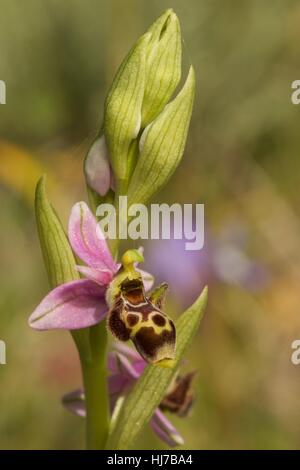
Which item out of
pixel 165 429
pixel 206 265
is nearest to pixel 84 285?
pixel 165 429

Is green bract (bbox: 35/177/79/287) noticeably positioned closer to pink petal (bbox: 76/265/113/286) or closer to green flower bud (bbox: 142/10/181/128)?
pink petal (bbox: 76/265/113/286)

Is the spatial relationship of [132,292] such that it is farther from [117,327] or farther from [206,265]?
[206,265]

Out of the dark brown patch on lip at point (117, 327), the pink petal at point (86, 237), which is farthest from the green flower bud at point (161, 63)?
the dark brown patch on lip at point (117, 327)

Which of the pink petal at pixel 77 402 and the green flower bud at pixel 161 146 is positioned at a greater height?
the green flower bud at pixel 161 146

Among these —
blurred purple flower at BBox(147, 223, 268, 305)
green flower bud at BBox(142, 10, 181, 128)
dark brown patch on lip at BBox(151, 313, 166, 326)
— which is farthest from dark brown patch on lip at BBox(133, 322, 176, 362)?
blurred purple flower at BBox(147, 223, 268, 305)

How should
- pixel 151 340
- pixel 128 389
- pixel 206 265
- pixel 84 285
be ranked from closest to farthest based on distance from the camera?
pixel 151 340 → pixel 84 285 → pixel 128 389 → pixel 206 265

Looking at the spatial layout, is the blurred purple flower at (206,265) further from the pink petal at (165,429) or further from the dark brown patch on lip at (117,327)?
the dark brown patch on lip at (117,327)

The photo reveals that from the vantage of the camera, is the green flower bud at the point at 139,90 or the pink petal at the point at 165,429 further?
the pink petal at the point at 165,429

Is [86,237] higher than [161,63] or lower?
lower
